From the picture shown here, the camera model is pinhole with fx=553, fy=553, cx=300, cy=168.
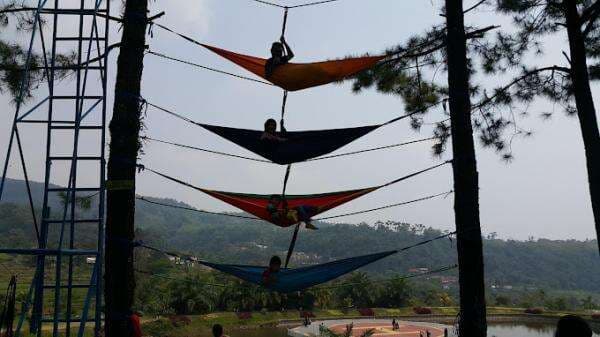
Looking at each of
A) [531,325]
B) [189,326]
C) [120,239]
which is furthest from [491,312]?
[120,239]

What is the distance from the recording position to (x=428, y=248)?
10138cm

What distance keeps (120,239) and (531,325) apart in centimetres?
2449

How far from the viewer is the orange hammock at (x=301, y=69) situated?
487 centimetres

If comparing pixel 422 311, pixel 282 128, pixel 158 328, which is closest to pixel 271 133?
pixel 282 128

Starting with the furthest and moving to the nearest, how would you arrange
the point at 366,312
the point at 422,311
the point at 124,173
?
the point at 422,311 < the point at 366,312 < the point at 124,173

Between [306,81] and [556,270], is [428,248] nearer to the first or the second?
[556,270]

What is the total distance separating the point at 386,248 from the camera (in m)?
103

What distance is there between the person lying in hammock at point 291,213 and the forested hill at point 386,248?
68.4 m

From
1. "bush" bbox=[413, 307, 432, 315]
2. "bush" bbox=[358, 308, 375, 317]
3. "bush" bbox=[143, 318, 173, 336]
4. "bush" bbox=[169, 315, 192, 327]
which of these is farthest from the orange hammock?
"bush" bbox=[413, 307, 432, 315]

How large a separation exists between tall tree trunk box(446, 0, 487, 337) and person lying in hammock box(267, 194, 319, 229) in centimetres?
118

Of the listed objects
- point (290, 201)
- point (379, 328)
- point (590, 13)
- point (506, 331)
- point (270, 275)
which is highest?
point (590, 13)

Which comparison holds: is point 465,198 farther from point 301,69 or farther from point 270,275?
point 301,69

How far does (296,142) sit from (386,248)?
330 feet

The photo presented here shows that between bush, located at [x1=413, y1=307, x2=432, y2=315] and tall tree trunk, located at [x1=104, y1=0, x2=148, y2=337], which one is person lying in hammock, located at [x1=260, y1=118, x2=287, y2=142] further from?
bush, located at [x1=413, y1=307, x2=432, y2=315]
